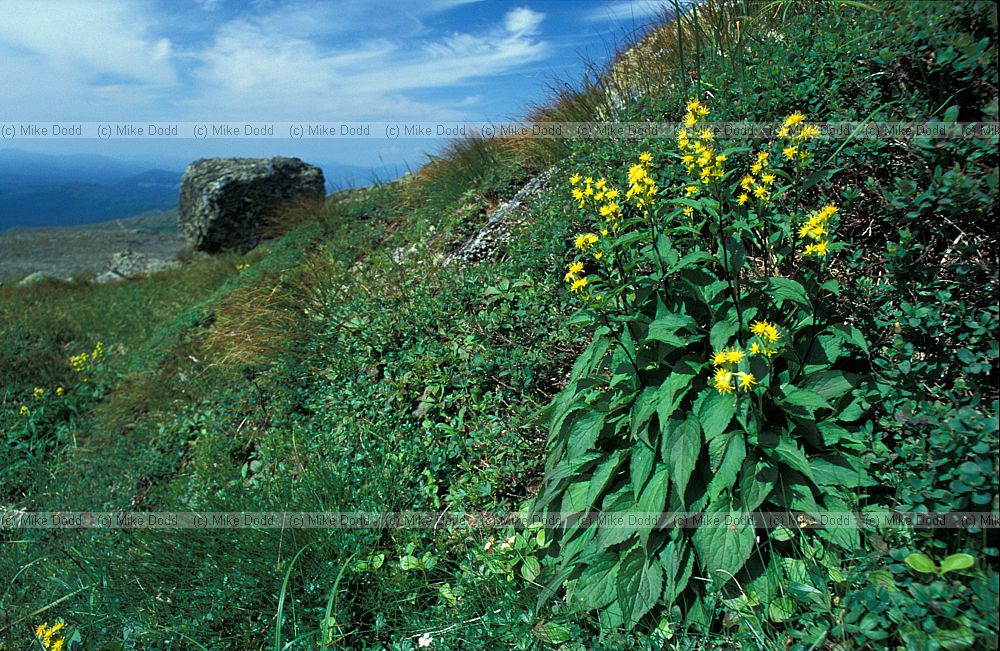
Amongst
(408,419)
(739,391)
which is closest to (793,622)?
(739,391)

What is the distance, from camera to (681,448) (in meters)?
2.03

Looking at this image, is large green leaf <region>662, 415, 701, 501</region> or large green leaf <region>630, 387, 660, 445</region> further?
large green leaf <region>630, 387, 660, 445</region>

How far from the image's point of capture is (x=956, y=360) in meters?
2.00

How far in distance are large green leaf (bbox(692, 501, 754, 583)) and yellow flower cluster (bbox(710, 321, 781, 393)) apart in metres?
0.44

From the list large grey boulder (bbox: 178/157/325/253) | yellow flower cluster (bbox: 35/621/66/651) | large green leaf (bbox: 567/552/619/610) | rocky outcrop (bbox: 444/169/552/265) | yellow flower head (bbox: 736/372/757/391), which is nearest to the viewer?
yellow flower head (bbox: 736/372/757/391)

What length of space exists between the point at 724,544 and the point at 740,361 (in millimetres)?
641

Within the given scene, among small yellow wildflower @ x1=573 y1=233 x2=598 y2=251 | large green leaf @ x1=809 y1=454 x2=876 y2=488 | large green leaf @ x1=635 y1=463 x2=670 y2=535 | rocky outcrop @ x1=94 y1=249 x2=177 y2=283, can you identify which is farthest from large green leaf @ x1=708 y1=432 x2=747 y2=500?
rocky outcrop @ x1=94 y1=249 x2=177 y2=283

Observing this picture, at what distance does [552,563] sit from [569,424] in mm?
604

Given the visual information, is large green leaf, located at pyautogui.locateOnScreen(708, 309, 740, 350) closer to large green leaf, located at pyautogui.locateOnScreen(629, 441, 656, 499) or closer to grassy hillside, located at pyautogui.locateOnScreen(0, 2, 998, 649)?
grassy hillside, located at pyautogui.locateOnScreen(0, 2, 998, 649)

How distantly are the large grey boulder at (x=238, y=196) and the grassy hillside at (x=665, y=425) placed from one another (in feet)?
24.4

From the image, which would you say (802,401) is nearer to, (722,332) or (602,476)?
(722,332)

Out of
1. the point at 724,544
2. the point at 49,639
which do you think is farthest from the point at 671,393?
the point at 49,639

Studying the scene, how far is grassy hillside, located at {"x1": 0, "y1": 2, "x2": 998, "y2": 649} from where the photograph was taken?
1.96m

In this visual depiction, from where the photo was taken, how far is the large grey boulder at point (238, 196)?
11125 millimetres
